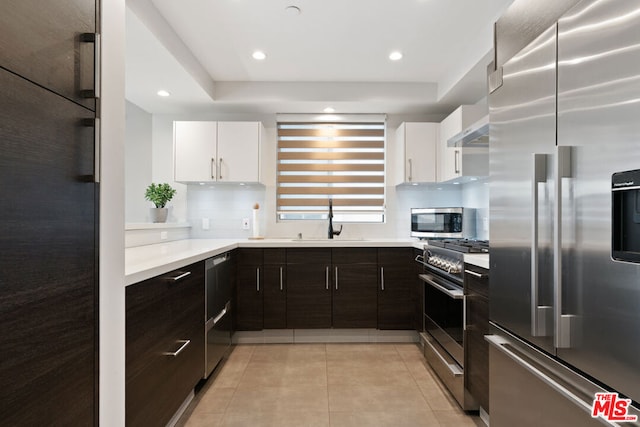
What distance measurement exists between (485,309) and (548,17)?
4.19 ft

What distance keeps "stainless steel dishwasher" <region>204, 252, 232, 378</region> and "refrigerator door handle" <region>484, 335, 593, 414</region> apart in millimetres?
1681

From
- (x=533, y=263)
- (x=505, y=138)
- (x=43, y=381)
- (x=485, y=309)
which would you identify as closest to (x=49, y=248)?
(x=43, y=381)

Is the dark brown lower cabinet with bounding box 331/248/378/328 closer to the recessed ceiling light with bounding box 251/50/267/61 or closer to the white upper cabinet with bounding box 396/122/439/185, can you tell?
the white upper cabinet with bounding box 396/122/439/185

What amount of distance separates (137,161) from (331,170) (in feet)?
6.55

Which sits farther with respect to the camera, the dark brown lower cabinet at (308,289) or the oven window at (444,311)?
the dark brown lower cabinet at (308,289)

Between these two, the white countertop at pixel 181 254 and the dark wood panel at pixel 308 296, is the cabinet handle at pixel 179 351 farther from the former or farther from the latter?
the dark wood panel at pixel 308 296

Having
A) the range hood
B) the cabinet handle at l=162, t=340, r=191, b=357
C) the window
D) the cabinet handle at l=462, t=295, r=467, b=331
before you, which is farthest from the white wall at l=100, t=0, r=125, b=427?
the window

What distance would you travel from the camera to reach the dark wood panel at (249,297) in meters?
3.10

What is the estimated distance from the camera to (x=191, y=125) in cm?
340

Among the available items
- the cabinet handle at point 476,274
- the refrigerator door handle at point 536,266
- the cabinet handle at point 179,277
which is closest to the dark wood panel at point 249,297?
the cabinet handle at point 179,277

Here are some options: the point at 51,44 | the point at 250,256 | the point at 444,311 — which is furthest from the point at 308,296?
the point at 51,44

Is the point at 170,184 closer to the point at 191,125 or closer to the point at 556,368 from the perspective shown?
the point at 191,125

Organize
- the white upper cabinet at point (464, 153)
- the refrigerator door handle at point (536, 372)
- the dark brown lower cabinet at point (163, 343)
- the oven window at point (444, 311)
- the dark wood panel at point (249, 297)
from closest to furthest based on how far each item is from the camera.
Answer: the refrigerator door handle at point (536, 372)
the dark brown lower cabinet at point (163, 343)
the oven window at point (444, 311)
the white upper cabinet at point (464, 153)
the dark wood panel at point (249, 297)

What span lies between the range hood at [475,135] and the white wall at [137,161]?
9.79 ft
